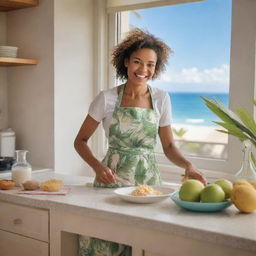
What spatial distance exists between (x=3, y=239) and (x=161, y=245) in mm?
871

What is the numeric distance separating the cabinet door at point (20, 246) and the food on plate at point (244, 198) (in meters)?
0.82

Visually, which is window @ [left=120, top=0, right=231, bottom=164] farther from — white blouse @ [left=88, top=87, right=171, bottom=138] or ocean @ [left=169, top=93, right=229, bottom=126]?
white blouse @ [left=88, top=87, right=171, bottom=138]

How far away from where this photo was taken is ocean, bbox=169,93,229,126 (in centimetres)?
284

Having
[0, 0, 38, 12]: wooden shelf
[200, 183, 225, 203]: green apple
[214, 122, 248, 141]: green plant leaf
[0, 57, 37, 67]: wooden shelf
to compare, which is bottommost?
[200, 183, 225, 203]: green apple

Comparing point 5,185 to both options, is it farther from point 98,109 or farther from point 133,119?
point 133,119

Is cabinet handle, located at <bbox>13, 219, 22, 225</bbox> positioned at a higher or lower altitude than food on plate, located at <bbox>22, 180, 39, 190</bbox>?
lower

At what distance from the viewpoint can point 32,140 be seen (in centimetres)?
290

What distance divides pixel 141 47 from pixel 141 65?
9 centimetres

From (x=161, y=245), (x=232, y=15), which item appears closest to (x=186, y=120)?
(x=232, y=15)

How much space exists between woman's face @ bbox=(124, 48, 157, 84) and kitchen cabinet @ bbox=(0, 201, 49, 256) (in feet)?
2.41

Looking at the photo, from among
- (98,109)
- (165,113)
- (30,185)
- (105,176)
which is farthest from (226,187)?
(30,185)

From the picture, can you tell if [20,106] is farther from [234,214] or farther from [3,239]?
[234,214]

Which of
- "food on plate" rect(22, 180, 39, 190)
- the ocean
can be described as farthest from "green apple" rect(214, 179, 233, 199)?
the ocean

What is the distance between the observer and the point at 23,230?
1.95m
